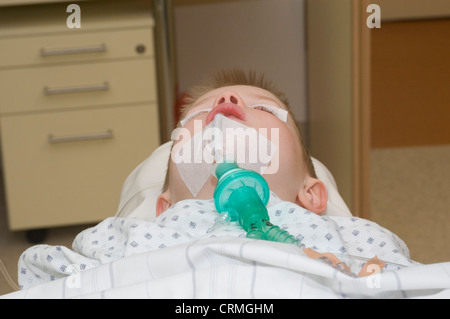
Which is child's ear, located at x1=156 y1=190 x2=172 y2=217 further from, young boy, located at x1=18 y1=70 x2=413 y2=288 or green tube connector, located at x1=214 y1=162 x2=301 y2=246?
green tube connector, located at x1=214 y1=162 x2=301 y2=246

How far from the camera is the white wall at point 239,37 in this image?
2.87 metres

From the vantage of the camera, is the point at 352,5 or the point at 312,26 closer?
the point at 352,5

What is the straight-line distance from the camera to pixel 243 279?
2.57 ft

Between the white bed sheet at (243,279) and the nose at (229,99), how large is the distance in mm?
406

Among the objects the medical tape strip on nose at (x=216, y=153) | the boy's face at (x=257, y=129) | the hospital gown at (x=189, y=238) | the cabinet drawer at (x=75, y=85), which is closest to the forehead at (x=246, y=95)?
the boy's face at (x=257, y=129)

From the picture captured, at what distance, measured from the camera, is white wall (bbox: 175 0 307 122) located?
2.87 m

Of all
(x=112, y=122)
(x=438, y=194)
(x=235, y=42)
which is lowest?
(x=438, y=194)

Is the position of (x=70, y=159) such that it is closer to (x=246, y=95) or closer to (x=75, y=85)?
(x=75, y=85)

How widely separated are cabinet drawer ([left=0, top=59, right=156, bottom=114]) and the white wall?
0.83 metres

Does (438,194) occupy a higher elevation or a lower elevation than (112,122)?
lower

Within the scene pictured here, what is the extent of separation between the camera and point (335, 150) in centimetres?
231
